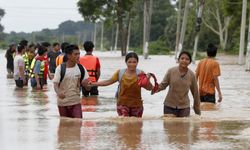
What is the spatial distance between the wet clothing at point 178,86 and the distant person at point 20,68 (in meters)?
9.52

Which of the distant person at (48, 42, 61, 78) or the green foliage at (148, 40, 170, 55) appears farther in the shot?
the green foliage at (148, 40, 170, 55)

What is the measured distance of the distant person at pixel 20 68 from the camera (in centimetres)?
1945

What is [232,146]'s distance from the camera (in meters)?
8.52

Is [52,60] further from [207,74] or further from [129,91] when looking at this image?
[129,91]

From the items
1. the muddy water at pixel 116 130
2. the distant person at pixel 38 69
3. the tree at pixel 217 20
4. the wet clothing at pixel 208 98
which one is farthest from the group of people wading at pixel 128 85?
the tree at pixel 217 20

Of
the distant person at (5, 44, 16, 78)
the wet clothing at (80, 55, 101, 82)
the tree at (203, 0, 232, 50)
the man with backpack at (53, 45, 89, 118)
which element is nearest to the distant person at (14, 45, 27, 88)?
the wet clothing at (80, 55, 101, 82)

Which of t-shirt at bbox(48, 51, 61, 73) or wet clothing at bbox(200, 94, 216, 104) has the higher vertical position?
t-shirt at bbox(48, 51, 61, 73)

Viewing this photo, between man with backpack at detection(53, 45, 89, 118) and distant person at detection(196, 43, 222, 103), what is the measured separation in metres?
3.22

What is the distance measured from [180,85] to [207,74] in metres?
2.60

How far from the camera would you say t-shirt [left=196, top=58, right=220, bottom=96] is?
12883mm

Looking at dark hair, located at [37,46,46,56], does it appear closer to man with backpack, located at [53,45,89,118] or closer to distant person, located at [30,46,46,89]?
distant person, located at [30,46,46,89]

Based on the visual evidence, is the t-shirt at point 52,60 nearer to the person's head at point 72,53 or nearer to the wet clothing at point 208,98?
the wet clothing at point 208,98

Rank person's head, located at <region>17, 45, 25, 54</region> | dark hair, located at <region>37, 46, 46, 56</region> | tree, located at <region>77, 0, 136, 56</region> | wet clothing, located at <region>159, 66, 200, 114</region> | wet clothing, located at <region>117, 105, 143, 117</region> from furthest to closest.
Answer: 1. tree, located at <region>77, 0, 136, 56</region>
2. person's head, located at <region>17, 45, 25, 54</region>
3. dark hair, located at <region>37, 46, 46, 56</region>
4. wet clothing, located at <region>117, 105, 143, 117</region>
5. wet clothing, located at <region>159, 66, 200, 114</region>

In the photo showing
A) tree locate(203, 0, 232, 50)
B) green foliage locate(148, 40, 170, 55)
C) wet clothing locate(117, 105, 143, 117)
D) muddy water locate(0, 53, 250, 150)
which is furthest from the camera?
green foliage locate(148, 40, 170, 55)
